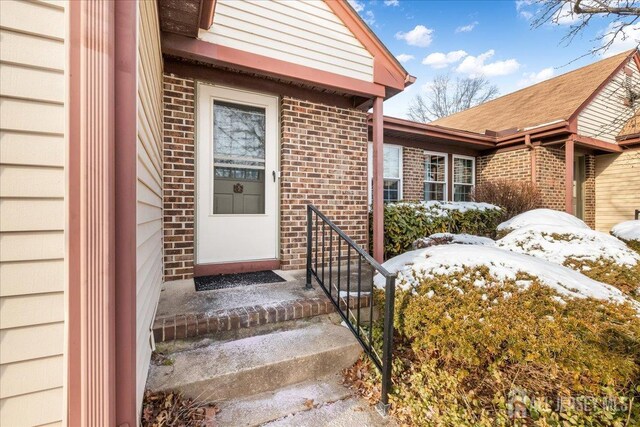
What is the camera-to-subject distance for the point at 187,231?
3.07 meters

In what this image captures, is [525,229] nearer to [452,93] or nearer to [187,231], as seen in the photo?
[187,231]

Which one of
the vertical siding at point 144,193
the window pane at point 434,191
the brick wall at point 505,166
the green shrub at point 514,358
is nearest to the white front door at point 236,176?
the vertical siding at point 144,193

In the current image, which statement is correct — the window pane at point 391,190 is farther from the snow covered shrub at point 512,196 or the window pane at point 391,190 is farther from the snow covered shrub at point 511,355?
the snow covered shrub at point 511,355

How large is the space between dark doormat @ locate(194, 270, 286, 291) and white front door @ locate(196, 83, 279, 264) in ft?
0.69

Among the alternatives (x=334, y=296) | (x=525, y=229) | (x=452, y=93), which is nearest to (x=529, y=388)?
(x=334, y=296)

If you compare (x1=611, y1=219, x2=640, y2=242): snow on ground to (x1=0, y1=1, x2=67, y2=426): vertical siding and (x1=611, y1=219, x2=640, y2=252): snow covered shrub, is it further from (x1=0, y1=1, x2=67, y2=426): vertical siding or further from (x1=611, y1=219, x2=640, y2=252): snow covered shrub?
(x1=0, y1=1, x2=67, y2=426): vertical siding

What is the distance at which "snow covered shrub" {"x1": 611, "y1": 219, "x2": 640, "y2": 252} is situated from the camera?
14.4 ft

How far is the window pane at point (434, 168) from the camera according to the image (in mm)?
7113

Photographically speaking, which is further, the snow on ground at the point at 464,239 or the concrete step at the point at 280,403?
the snow on ground at the point at 464,239

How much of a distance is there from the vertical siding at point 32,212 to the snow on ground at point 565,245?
4.11 metres

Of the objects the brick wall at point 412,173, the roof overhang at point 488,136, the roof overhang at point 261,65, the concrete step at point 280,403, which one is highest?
the roof overhang at point 488,136

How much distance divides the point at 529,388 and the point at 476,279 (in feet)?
2.44

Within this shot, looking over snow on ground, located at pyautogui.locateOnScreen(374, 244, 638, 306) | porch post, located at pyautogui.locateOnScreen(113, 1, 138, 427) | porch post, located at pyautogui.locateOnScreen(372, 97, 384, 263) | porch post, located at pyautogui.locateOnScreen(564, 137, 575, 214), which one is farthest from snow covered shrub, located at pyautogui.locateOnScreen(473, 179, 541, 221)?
porch post, located at pyautogui.locateOnScreen(113, 1, 138, 427)

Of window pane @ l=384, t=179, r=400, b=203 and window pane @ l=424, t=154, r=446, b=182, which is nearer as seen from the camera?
window pane @ l=384, t=179, r=400, b=203
